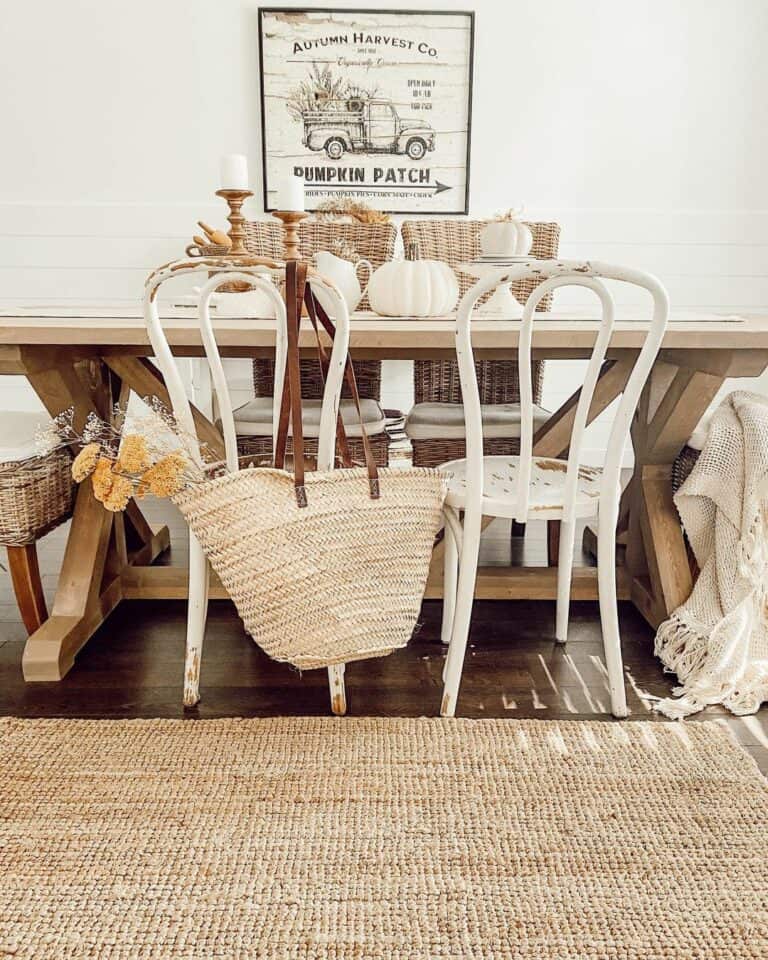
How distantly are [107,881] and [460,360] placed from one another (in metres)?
1.03

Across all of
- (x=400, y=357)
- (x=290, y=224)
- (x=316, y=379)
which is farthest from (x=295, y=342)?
(x=316, y=379)

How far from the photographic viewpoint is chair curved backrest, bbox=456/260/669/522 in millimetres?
1398

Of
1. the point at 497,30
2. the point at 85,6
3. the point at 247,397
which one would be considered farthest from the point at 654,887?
the point at 85,6

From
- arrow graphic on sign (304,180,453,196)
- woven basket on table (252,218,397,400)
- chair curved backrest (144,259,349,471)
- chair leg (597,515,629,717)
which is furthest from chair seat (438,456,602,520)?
arrow graphic on sign (304,180,453,196)

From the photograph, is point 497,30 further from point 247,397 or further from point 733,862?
point 733,862

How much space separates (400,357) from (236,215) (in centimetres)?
53

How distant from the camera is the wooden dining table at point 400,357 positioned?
5.84ft

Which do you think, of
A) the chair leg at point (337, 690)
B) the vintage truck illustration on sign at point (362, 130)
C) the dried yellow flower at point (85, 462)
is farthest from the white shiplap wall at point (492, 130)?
the chair leg at point (337, 690)

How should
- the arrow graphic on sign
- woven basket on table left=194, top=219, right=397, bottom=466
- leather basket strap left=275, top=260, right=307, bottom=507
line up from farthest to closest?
the arrow graphic on sign
woven basket on table left=194, top=219, right=397, bottom=466
leather basket strap left=275, top=260, right=307, bottom=507

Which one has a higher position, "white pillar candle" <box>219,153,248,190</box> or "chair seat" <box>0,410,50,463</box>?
"white pillar candle" <box>219,153,248,190</box>

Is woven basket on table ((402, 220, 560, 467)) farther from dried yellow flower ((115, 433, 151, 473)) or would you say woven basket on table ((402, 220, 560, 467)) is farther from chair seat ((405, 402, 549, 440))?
dried yellow flower ((115, 433, 151, 473))

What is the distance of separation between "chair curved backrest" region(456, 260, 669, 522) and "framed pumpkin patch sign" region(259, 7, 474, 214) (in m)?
2.17

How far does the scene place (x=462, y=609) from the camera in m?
1.61

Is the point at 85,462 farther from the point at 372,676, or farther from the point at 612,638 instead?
the point at 612,638
